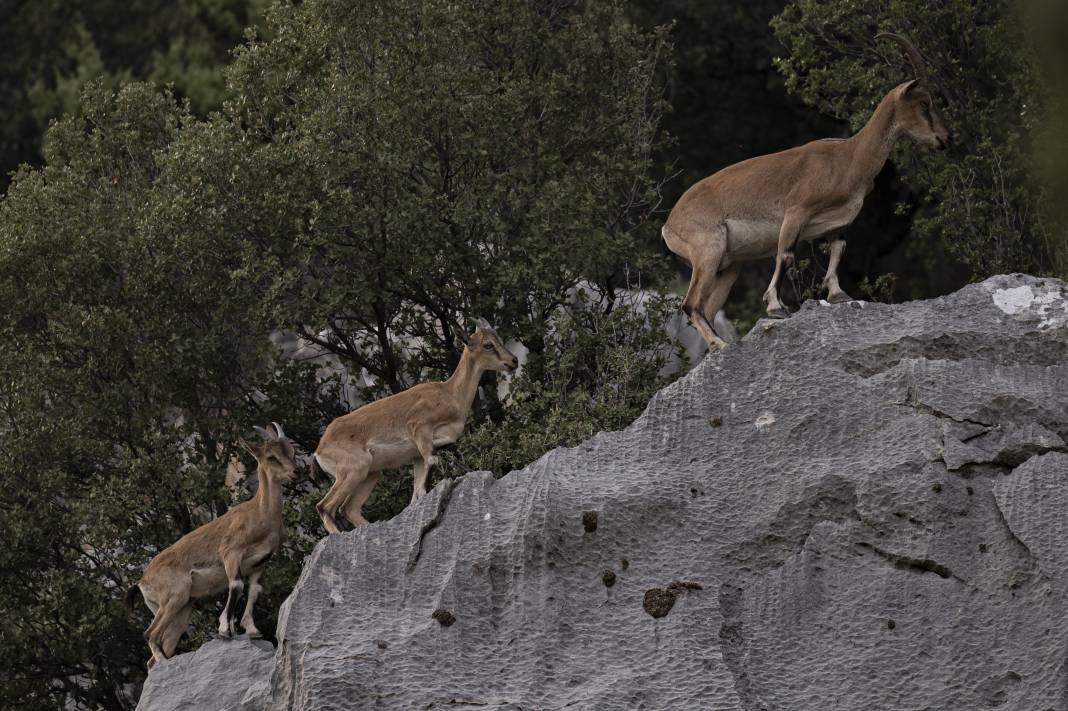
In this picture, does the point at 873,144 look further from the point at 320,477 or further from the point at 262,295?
the point at 262,295

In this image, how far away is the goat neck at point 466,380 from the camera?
1730cm

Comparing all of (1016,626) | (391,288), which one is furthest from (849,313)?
(391,288)

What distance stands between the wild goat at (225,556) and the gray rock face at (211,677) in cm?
71

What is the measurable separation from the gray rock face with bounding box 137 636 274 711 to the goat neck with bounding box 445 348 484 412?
2.89m

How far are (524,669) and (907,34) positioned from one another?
575 inches

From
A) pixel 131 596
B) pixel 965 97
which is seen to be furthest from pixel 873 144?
pixel 965 97

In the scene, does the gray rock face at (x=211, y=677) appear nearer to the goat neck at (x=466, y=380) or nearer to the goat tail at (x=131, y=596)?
the goat tail at (x=131, y=596)

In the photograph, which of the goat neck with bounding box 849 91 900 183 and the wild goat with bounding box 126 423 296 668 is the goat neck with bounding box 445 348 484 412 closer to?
the wild goat with bounding box 126 423 296 668

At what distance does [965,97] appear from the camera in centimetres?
2545

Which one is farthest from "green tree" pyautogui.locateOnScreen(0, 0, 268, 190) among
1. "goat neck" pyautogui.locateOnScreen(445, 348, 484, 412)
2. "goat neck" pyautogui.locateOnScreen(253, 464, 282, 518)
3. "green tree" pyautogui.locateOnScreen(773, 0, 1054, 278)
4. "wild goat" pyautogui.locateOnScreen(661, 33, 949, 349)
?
"wild goat" pyautogui.locateOnScreen(661, 33, 949, 349)

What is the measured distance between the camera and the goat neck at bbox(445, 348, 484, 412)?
681 inches

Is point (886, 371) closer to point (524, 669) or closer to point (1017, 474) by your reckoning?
point (1017, 474)

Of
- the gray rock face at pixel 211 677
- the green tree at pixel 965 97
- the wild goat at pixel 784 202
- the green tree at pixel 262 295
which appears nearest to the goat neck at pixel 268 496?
the gray rock face at pixel 211 677

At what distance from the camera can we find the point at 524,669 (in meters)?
13.0
